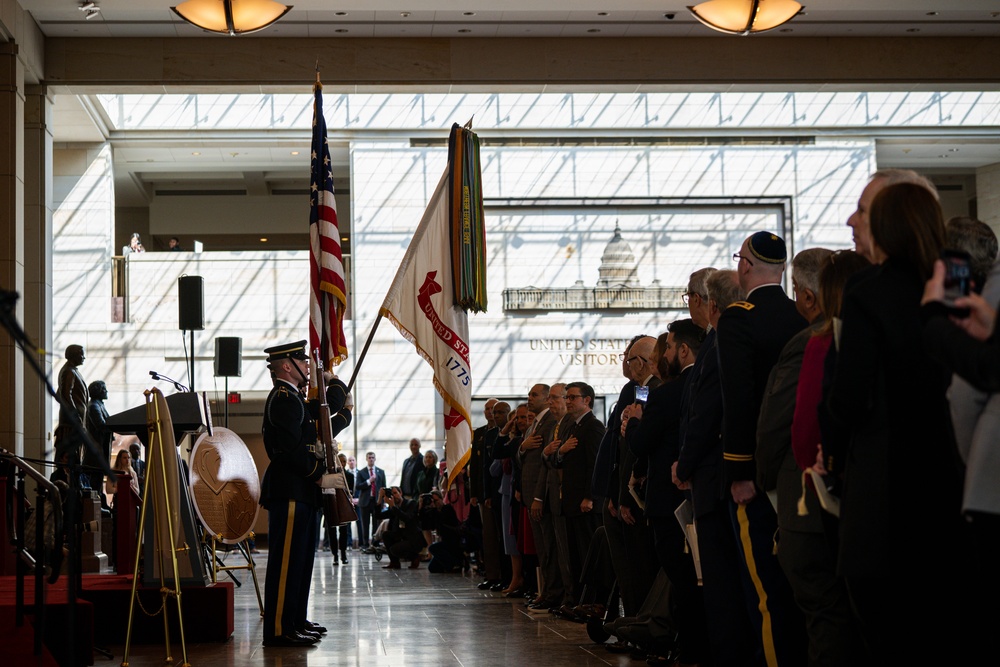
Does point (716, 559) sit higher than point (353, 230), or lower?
lower

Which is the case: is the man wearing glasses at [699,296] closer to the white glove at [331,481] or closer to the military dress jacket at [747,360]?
the military dress jacket at [747,360]

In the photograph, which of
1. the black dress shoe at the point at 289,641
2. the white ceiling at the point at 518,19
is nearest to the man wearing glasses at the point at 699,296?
the black dress shoe at the point at 289,641

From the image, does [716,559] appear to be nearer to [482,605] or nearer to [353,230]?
[482,605]

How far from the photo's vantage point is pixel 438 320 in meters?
7.33

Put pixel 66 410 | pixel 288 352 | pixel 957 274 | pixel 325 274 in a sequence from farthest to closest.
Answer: pixel 325 274, pixel 288 352, pixel 66 410, pixel 957 274

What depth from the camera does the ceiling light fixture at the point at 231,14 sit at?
10641 mm

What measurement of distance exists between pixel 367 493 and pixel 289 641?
13.1 meters

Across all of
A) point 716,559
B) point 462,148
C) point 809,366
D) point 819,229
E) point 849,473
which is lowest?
point 716,559

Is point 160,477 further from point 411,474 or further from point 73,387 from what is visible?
point 411,474

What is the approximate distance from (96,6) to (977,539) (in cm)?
1111

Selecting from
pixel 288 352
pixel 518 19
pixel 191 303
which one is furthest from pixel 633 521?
pixel 191 303

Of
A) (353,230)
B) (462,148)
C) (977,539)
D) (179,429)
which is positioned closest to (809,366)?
(977,539)

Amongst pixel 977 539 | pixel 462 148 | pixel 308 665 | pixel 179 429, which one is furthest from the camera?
pixel 179 429

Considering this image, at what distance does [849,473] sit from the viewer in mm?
2879
